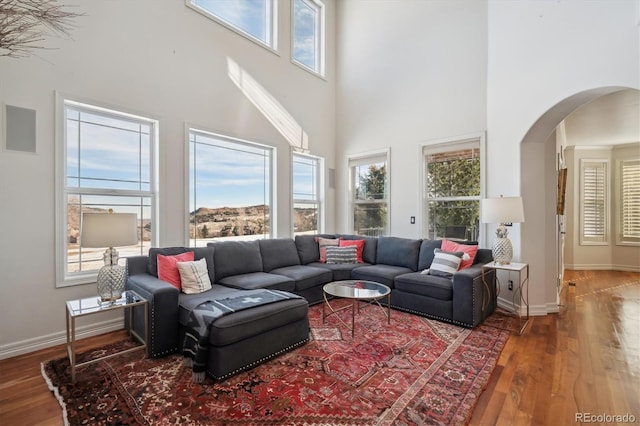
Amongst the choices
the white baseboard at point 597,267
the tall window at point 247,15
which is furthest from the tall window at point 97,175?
the white baseboard at point 597,267

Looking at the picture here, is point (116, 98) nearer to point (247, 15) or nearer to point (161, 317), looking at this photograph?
point (161, 317)

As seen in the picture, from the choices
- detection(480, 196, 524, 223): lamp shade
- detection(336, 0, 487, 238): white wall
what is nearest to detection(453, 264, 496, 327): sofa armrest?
detection(480, 196, 524, 223): lamp shade

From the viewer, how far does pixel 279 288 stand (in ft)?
11.7

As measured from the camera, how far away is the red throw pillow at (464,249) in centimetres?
371

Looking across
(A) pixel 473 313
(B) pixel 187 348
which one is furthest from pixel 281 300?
(A) pixel 473 313

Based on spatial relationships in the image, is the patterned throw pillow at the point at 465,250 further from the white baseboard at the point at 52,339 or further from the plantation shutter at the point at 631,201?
the plantation shutter at the point at 631,201

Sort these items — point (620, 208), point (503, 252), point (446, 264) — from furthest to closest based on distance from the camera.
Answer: point (620, 208) < point (446, 264) < point (503, 252)

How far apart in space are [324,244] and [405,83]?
295cm

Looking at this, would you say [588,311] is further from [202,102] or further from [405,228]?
[202,102]

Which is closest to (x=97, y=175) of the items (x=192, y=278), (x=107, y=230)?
(x=107, y=230)

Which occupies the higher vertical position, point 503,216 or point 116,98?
point 116,98

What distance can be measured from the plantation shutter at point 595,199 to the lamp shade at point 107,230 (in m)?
8.56

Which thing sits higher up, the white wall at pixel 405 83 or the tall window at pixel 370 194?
the white wall at pixel 405 83

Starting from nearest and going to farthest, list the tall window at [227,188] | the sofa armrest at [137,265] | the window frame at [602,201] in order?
the sofa armrest at [137,265] < the tall window at [227,188] < the window frame at [602,201]
